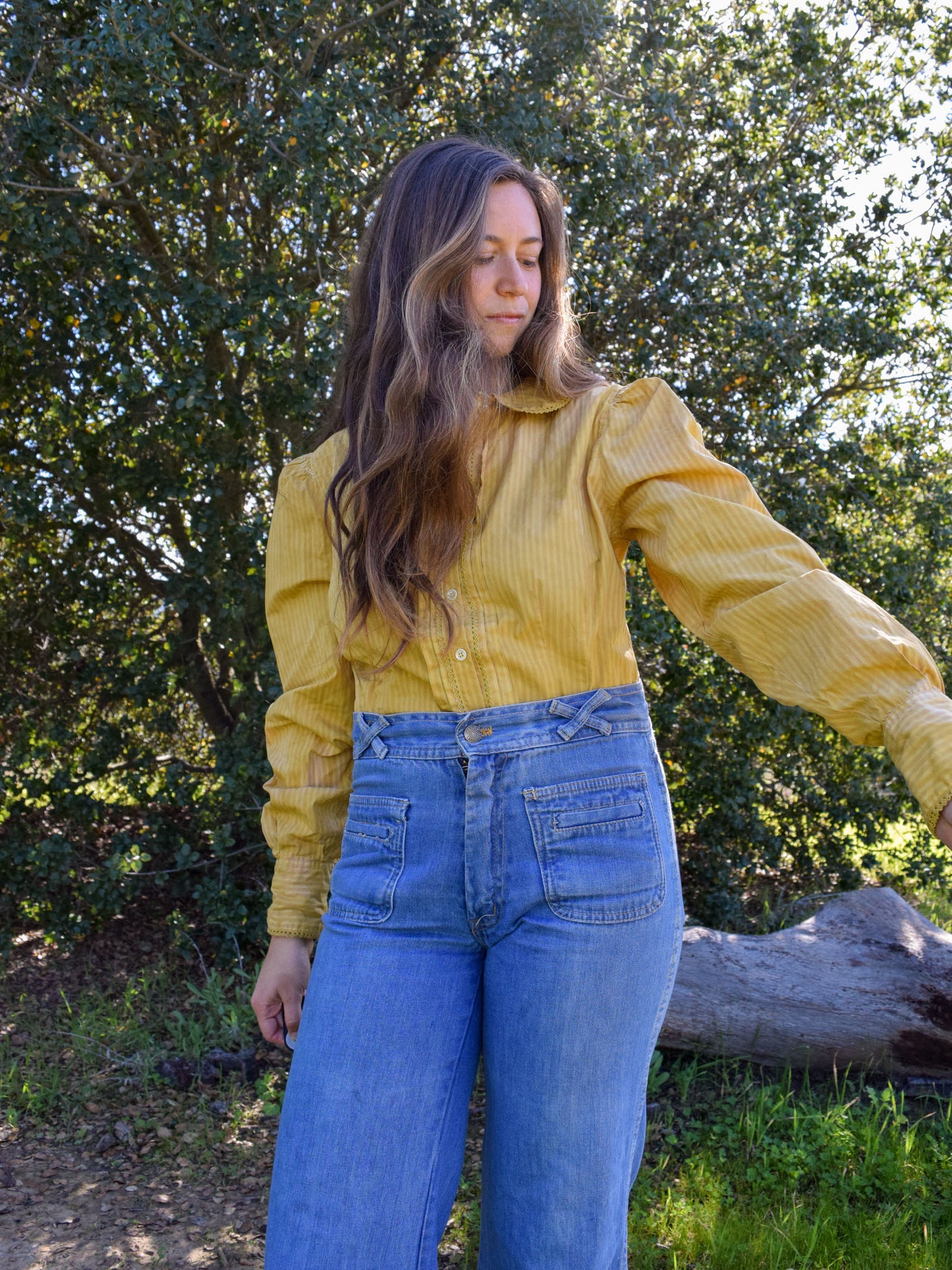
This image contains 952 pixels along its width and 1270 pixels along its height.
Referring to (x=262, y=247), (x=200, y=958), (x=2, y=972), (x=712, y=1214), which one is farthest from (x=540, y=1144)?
(x=262, y=247)

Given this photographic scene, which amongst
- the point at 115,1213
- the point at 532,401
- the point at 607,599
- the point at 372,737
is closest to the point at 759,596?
the point at 607,599

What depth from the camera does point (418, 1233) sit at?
1.59 metres

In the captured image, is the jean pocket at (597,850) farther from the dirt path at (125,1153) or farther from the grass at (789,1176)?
the dirt path at (125,1153)

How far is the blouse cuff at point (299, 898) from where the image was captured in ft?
6.73

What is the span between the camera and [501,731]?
1.71 m

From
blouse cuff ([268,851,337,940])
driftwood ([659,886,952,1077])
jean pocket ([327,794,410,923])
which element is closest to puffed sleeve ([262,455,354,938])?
blouse cuff ([268,851,337,940])

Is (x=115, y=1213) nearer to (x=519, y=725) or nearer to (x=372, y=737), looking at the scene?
(x=372, y=737)

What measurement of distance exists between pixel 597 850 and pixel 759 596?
45cm

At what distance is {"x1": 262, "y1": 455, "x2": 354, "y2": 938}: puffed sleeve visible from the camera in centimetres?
206

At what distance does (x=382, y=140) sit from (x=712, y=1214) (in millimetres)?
3634

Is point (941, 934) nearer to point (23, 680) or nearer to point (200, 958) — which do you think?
point (200, 958)

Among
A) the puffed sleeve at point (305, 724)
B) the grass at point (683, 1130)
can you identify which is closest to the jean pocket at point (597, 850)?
the puffed sleeve at point (305, 724)

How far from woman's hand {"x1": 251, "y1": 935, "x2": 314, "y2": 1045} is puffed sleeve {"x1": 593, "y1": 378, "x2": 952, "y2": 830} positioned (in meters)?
0.97

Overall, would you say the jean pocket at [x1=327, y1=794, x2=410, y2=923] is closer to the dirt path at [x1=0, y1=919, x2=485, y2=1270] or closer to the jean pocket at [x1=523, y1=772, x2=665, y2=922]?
the jean pocket at [x1=523, y1=772, x2=665, y2=922]
